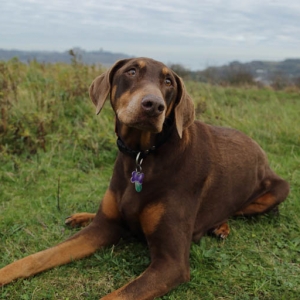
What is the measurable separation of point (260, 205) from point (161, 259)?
150 cm

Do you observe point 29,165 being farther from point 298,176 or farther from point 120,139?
point 298,176

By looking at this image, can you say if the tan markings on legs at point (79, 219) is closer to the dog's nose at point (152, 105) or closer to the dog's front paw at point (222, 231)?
the dog's front paw at point (222, 231)

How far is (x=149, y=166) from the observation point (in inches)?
121

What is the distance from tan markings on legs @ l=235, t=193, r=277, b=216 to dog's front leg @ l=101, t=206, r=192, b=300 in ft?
3.58

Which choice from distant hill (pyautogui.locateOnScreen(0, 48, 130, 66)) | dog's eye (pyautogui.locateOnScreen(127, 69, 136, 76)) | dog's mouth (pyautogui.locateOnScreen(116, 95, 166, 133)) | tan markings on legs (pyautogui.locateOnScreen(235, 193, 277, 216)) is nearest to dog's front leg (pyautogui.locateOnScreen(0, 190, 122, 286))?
dog's mouth (pyautogui.locateOnScreen(116, 95, 166, 133))

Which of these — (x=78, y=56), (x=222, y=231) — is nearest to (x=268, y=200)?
(x=222, y=231)

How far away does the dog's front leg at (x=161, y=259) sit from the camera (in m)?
2.69

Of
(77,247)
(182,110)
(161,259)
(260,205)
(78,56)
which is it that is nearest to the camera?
(161,259)

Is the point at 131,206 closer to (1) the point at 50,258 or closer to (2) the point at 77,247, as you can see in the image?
(2) the point at 77,247

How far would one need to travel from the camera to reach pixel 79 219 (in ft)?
12.5

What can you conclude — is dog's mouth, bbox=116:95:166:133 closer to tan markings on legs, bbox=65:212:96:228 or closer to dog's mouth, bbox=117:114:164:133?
dog's mouth, bbox=117:114:164:133

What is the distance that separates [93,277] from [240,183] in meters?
1.42

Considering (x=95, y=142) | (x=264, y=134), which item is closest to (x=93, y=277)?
(x=95, y=142)

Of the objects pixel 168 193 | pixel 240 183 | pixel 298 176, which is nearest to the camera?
pixel 168 193
